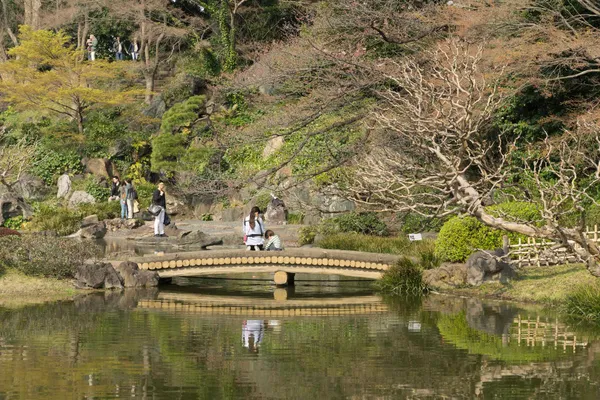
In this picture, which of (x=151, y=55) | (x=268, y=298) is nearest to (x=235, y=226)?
(x=268, y=298)

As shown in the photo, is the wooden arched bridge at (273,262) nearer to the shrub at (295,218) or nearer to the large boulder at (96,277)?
the large boulder at (96,277)

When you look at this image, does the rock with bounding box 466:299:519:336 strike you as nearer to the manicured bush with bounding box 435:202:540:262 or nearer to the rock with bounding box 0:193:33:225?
the manicured bush with bounding box 435:202:540:262

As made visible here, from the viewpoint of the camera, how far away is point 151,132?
51.0 meters

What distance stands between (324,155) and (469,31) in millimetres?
8295

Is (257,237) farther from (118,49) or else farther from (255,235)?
(118,49)

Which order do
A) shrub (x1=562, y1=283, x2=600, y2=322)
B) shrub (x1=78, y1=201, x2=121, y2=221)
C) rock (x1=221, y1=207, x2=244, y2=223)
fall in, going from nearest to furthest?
shrub (x1=562, y1=283, x2=600, y2=322), rock (x1=221, y1=207, x2=244, y2=223), shrub (x1=78, y1=201, x2=121, y2=221)

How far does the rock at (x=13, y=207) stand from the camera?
42.8 meters

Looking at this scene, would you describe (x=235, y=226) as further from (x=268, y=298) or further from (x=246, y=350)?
(x=246, y=350)

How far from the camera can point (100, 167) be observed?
4909cm

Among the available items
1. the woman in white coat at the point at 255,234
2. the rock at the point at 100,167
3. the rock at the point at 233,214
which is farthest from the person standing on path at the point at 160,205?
the rock at the point at 100,167

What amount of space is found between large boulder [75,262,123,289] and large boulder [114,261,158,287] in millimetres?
461

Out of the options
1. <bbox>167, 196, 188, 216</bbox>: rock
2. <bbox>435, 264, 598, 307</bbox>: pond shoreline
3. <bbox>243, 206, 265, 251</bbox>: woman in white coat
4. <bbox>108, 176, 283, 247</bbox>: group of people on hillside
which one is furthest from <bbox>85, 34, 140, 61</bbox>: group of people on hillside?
<bbox>435, 264, 598, 307</bbox>: pond shoreline

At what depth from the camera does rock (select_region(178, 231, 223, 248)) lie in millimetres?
34219

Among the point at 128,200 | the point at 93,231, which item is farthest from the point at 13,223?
the point at 93,231
